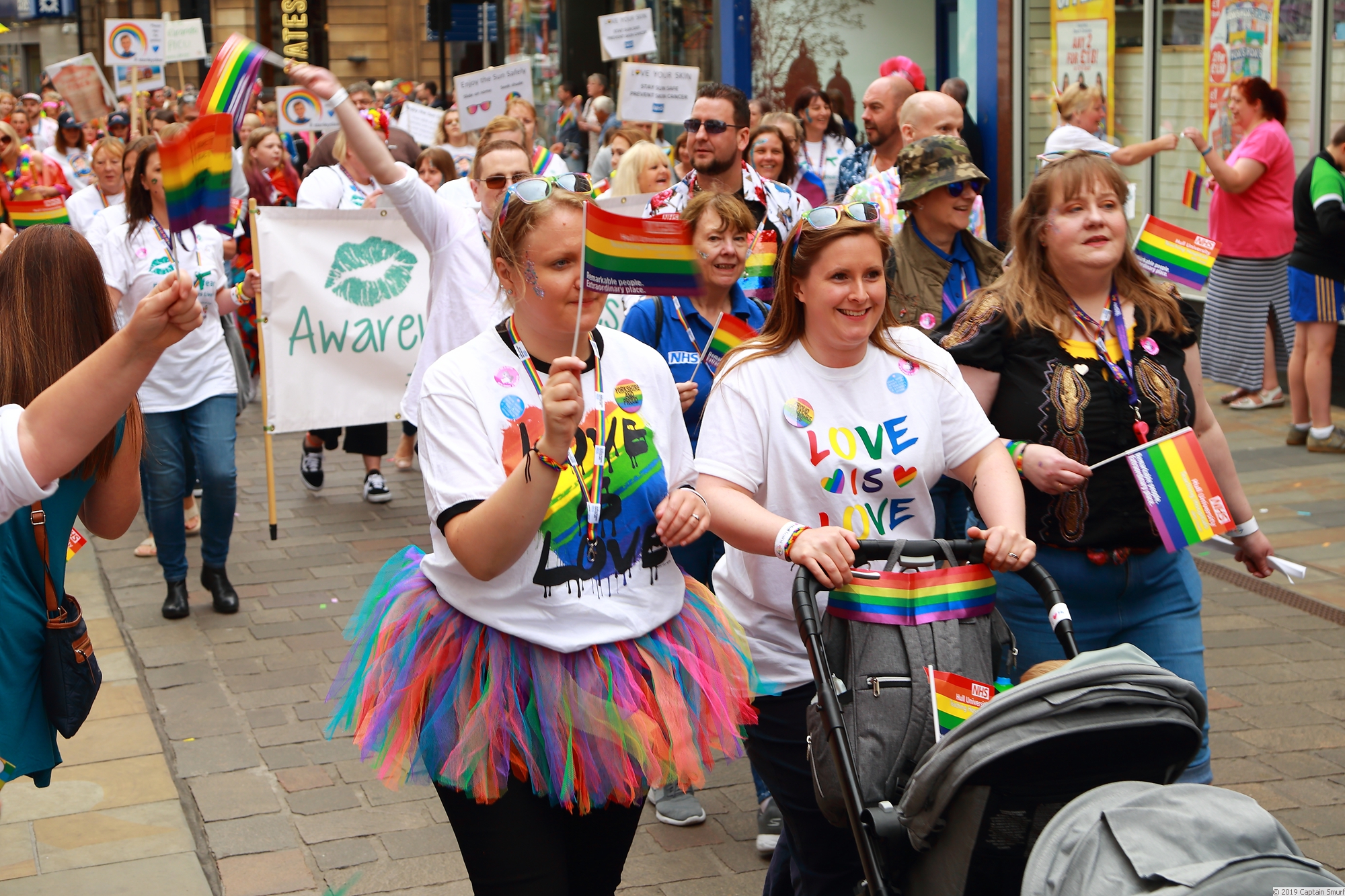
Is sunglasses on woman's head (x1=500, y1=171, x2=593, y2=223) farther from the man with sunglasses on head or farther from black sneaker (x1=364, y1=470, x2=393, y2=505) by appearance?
Answer: black sneaker (x1=364, y1=470, x2=393, y2=505)

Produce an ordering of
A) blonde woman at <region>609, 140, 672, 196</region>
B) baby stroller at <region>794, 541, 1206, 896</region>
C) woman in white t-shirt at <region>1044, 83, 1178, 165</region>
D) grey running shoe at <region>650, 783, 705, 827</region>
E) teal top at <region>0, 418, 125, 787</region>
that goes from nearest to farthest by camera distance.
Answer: baby stroller at <region>794, 541, 1206, 896</region>, teal top at <region>0, 418, 125, 787</region>, grey running shoe at <region>650, 783, 705, 827</region>, blonde woman at <region>609, 140, 672, 196</region>, woman in white t-shirt at <region>1044, 83, 1178, 165</region>

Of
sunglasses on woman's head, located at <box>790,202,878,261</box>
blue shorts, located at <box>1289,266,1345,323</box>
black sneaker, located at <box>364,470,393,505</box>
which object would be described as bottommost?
black sneaker, located at <box>364,470,393,505</box>

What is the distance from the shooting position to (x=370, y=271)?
26.3ft

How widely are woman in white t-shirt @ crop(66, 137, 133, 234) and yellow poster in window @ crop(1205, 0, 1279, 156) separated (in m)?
8.08

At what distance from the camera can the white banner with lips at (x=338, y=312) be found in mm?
7781

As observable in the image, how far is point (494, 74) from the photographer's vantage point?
12375 millimetres

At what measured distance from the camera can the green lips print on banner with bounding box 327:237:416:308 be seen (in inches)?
312

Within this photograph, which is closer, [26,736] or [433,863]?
[26,736]

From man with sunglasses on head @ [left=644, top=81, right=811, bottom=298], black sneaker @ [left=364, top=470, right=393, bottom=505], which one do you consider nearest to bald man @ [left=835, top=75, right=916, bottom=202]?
man with sunglasses on head @ [left=644, top=81, right=811, bottom=298]

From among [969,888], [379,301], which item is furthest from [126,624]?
[969,888]

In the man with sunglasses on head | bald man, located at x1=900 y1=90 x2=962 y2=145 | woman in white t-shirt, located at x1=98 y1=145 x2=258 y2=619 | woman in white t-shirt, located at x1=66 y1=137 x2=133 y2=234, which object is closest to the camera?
the man with sunglasses on head

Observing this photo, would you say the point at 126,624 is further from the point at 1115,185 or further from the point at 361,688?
the point at 1115,185

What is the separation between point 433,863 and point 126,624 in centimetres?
303

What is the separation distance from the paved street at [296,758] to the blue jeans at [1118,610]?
1.05 m
